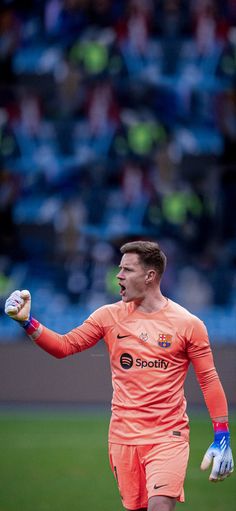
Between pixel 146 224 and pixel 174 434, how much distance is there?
10212mm

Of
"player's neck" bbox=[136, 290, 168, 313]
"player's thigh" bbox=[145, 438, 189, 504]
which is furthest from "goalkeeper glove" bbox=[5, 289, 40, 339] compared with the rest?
"player's thigh" bbox=[145, 438, 189, 504]

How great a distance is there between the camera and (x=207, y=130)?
1714 centimetres

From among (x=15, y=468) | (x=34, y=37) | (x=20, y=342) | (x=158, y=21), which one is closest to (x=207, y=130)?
(x=158, y=21)

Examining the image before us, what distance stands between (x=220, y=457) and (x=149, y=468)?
41 centimetres

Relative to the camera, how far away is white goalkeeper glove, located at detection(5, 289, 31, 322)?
5613mm

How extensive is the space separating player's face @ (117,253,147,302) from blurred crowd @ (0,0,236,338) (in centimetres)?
897

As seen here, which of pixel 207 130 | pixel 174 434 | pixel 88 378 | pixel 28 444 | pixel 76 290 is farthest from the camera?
pixel 207 130

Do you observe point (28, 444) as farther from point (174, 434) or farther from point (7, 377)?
point (174, 434)

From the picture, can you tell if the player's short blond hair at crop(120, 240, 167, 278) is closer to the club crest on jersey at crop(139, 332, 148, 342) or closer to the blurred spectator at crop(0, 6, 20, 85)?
the club crest on jersey at crop(139, 332, 148, 342)

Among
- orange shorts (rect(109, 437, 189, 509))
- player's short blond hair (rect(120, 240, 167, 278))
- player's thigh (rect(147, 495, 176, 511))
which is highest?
player's short blond hair (rect(120, 240, 167, 278))

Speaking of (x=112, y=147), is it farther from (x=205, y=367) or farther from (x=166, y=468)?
(x=166, y=468)

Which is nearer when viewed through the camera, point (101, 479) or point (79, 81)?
point (101, 479)

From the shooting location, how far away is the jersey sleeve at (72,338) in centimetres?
586

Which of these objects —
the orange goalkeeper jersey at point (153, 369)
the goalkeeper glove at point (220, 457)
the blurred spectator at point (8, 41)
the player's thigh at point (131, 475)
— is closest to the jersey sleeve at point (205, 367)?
the orange goalkeeper jersey at point (153, 369)
